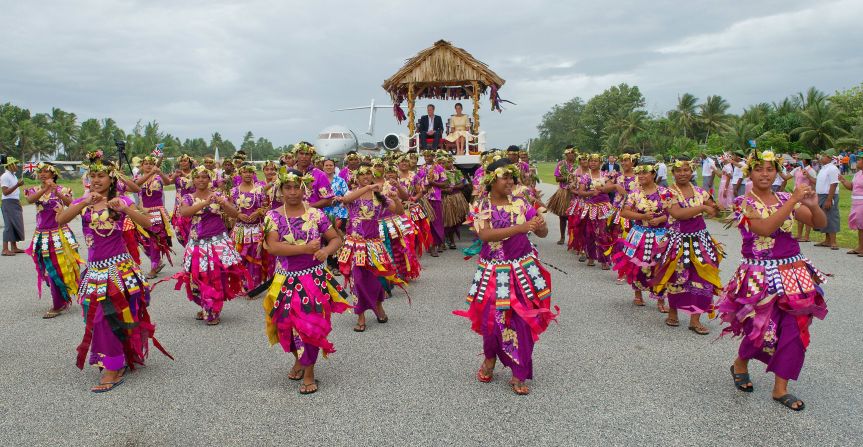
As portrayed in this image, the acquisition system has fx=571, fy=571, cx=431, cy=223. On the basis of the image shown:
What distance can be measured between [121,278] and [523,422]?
3.41 meters

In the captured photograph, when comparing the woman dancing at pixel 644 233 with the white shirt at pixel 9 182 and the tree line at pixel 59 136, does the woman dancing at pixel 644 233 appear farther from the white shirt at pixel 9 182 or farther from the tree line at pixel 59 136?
the tree line at pixel 59 136

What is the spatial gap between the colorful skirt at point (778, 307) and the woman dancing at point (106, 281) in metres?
4.76

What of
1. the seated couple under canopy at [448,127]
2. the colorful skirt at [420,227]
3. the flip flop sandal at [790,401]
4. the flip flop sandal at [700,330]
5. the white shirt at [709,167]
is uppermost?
the seated couple under canopy at [448,127]

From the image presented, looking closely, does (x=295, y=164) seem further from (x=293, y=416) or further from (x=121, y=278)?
(x=293, y=416)

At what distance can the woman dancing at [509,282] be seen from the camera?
4312 millimetres

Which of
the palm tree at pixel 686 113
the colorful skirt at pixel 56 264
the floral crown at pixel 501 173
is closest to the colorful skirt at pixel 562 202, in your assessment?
the floral crown at pixel 501 173

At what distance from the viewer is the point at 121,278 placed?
Answer: 4.71 m

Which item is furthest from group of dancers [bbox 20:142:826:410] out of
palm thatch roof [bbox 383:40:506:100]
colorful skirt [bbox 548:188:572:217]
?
palm thatch roof [bbox 383:40:506:100]

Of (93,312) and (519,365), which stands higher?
(93,312)

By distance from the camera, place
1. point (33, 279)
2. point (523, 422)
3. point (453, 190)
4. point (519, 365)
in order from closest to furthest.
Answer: point (523, 422), point (519, 365), point (33, 279), point (453, 190)

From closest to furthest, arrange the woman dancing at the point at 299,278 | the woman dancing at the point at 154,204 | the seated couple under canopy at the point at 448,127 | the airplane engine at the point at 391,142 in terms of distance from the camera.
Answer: the woman dancing at the point at 299,278 < the woman dancing at the point at 154,204 < the seated couple under canopy at the point at 448,127 < the airplane engine at the point at 391,142

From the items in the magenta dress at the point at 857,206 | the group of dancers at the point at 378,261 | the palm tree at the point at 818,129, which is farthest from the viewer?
the palm tree at the point at 818,129

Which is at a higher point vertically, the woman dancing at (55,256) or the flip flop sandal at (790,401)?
the woman dancing at (55,256)

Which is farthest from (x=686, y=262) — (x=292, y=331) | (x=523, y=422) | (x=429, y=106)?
(x=429, y=106)
